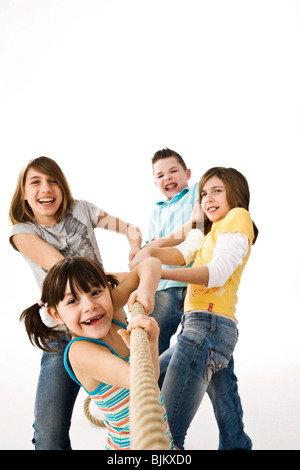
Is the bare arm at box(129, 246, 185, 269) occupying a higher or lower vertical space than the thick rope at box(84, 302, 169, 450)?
higher

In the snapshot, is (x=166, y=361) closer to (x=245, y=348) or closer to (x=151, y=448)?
(x=151, y=448)

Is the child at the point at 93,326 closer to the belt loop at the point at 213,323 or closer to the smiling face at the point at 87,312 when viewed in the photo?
the smiling face at the point at 87,312

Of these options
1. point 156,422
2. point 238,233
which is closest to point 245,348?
point 238,233

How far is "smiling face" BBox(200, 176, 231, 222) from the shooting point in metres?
1.10

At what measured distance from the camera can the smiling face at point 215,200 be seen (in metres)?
1.10

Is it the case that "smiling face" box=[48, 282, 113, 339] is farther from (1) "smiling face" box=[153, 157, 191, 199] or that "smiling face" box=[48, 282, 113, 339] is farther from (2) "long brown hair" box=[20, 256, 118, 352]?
(1) "smiling face" box=[153, 157, 191, 199]

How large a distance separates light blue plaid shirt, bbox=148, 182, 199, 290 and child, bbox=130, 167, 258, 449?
0.55ft

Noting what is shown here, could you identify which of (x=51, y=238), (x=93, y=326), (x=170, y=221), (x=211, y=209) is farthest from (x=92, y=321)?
(x=170, y=221)

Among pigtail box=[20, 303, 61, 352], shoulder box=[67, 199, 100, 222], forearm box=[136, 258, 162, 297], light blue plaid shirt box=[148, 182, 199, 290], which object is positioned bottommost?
pigtail box=[20, 303, 61, 352]

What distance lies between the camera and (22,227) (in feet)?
3.52

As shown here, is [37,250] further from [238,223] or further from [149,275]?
[238,223]

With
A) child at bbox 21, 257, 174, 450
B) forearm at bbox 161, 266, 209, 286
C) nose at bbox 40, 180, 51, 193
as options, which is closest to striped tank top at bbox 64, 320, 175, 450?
child at bbox 21, 257, 174, 450

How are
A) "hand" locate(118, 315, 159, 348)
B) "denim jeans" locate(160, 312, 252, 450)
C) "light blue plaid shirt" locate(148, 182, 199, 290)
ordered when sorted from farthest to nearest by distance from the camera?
"light blue plaid shirt" locate(148, 182, 199, 290), "denim jeans" locate(160, 312, 252, 450), "hand" locate(118, 315, 159, 348)

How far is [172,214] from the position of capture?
4.65 ft
